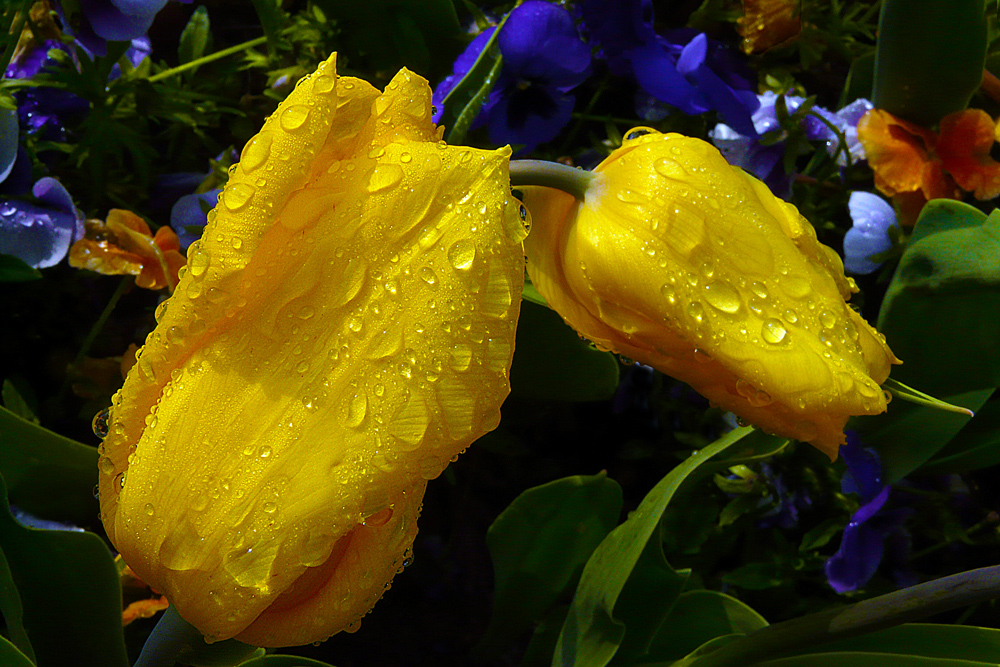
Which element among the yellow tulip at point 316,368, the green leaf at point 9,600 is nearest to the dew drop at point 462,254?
the yellow tulip at point 316,368

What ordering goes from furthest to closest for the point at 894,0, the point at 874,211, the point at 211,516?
the point at 874,211 < the point at 894,0 < the point at 211,516

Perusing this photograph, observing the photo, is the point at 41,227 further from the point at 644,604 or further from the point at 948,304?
the point at 948,304

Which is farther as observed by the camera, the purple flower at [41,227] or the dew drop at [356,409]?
the purple flower at [41,227]

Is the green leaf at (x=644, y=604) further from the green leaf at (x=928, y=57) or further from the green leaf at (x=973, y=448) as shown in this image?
the green leaf at (x=928, y=57)

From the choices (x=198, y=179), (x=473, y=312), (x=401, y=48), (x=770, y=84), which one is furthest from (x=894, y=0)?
(x=198, y=179)

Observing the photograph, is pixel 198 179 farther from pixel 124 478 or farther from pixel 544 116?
pixel 124 478

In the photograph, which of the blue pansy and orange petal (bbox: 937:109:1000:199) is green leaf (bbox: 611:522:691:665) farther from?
the blue pansy
